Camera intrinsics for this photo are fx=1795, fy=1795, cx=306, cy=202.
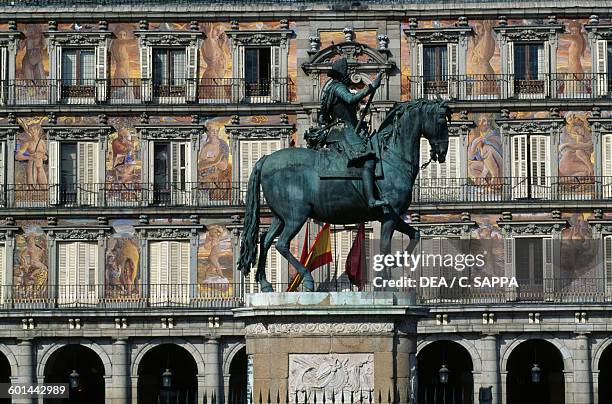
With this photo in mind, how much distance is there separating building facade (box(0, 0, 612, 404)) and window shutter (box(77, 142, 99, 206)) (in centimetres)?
7

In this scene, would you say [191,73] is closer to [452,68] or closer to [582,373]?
[452,68]

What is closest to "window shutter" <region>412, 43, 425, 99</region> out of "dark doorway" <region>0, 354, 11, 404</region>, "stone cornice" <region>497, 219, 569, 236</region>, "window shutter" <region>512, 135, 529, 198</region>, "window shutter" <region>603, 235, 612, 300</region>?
"window shutter" <region>512, 135, 529, 198</region>

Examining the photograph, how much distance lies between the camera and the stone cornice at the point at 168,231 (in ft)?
214

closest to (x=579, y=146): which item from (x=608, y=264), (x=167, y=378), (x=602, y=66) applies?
(x=602, y=66)

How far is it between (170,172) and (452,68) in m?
11.0

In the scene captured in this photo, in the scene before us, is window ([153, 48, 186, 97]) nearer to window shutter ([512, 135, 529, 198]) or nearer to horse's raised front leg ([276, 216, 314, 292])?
window shutter ([512, 135, 529, 198])

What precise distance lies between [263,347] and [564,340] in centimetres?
3760

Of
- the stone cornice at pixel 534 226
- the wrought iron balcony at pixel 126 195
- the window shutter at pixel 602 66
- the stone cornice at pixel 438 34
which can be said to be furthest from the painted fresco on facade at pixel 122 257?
the window shutter at pixel 602 66

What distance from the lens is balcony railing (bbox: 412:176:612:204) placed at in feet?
213

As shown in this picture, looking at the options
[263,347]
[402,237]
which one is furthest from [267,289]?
[402,237]

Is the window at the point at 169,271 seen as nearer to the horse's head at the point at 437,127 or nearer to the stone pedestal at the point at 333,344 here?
the horse's head at the point at 437,127

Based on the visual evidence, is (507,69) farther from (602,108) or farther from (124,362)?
(124,362)

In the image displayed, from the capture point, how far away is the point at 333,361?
2750 centimetres

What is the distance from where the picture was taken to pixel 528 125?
214 ft
